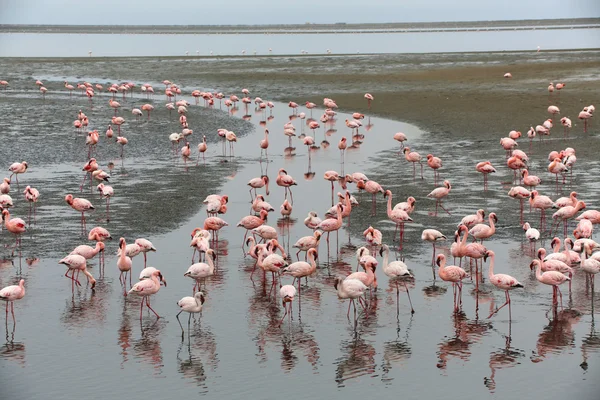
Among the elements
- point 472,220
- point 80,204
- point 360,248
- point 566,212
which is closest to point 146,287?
point 360,248

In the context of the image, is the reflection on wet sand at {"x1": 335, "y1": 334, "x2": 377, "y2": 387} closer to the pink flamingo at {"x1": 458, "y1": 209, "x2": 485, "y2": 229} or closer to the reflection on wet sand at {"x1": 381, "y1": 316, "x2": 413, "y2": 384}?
the reflection on wet sand at {"x1": 381, "y1": 316, "x2": 413, "y2": 384}

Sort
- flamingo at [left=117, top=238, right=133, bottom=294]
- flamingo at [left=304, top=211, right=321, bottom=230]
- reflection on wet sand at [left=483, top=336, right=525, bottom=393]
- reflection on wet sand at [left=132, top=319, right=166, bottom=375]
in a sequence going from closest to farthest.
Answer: reflection on wet sand at [left=483, top=336, right=525, bottom=393] < reflection on wet sand at [left=132, top=319, right=166, bottom=375] < flamingo at [left=117, top=238, right=133, bottom=294] < flamingo at [left=304, top=211, right=321, bottom=230]

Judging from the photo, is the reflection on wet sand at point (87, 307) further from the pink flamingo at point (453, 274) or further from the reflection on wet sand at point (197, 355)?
the pink flamingo at point (453, 274)

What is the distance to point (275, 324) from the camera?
41.4ft

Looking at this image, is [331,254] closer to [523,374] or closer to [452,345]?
[452,345]

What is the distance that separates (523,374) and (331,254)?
616cm

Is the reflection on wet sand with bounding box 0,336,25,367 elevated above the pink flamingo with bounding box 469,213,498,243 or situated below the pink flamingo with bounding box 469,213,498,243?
below

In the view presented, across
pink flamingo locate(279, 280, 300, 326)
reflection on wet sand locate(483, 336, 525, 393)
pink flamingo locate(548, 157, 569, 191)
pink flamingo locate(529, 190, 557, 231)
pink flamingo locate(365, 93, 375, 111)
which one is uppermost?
pink flamingo locate(365, 93, 375, 111)

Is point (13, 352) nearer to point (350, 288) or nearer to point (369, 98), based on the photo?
point (350, 288)

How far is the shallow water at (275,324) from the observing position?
1062 cm

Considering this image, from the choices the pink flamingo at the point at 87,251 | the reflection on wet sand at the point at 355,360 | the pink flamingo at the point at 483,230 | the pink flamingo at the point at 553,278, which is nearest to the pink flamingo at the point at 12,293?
the pink flamingo at the point at 87,251

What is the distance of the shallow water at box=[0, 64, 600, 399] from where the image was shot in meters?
10.6

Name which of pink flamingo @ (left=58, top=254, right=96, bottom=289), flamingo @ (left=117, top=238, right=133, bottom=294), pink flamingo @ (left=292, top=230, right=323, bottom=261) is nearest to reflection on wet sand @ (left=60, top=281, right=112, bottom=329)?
pink flamingo @ (left=58, top=254, right=96, bottom=289)

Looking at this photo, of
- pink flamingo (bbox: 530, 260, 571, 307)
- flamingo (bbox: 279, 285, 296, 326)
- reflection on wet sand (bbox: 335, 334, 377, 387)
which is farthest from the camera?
pink flamingo (bbox: 530, 260, 571, 307)
